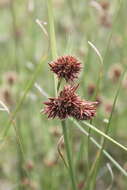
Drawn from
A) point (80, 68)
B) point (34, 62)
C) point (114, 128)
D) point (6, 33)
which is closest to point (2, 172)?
point (114, 128)

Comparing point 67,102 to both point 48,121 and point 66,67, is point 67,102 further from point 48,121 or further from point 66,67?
point 48,121

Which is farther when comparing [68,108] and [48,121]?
[48,121]

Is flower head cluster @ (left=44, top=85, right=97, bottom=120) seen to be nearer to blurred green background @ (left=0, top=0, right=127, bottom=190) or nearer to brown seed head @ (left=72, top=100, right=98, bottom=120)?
brown seed head @ (left=72, top=100, right=98, bottom=120)

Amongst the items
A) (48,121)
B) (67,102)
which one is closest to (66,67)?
(67,102)

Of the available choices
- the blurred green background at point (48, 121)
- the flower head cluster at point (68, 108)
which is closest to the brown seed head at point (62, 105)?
the flower head cluster at point (68, 108)

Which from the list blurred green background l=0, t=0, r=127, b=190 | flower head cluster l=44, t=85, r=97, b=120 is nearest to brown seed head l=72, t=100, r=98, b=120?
flower head cluster l=44, t=85, r=97, b=120
